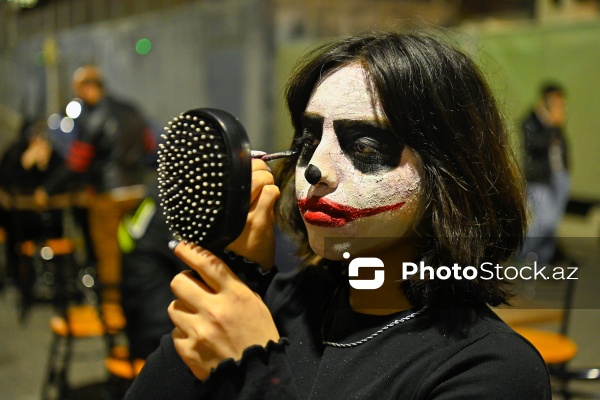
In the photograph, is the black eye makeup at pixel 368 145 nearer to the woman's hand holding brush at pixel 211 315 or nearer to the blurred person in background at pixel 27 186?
the woman's hand holding brush at pixel 211 315

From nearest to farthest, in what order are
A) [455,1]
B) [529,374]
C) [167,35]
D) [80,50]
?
[529,374], [80,50], [167,35], [455,1]

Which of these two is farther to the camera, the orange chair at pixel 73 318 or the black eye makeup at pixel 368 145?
the orange chair at pixel 73 318

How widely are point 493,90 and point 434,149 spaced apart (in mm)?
153

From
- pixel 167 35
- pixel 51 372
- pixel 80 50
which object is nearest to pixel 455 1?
pixel 167 35

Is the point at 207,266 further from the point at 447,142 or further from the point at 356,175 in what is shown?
the point at 447,142

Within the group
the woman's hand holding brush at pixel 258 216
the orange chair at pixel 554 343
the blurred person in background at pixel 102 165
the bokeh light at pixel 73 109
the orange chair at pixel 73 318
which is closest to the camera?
the woman's hand holding brush at pixel 258 216

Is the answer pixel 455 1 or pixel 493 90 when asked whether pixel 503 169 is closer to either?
pixel 493 90

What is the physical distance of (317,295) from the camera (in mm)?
1080

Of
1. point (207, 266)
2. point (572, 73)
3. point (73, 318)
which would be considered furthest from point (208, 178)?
point (572, 73)

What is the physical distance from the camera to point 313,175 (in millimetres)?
884

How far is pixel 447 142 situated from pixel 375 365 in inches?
11.6

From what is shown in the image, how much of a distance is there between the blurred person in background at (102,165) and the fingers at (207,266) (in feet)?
13.1

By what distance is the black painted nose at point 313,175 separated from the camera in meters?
0.88

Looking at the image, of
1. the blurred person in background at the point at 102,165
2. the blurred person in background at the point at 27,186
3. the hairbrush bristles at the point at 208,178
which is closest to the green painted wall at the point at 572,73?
the blurred person in background at the point at 102,165
